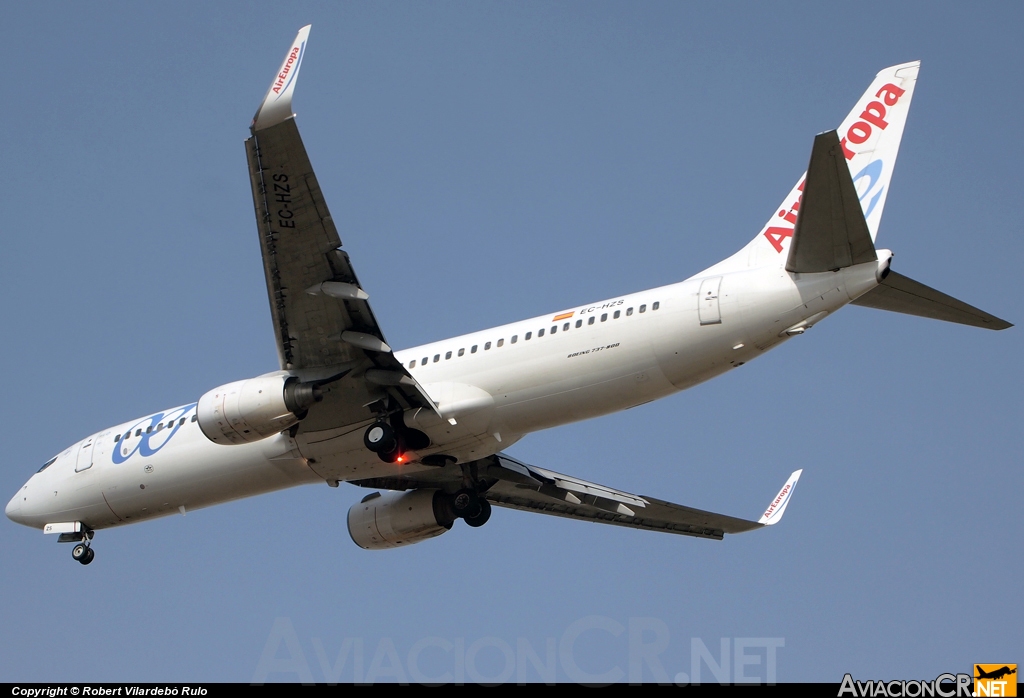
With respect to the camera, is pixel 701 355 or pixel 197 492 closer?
pixel 701 355

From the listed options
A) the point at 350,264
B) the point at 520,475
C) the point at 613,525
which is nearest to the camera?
the point at 350,264

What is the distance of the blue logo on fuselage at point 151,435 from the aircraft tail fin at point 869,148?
1229 centimetres

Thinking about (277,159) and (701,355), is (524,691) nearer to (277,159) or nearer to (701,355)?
(701,355)

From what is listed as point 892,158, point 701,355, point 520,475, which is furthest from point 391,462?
point 892,158

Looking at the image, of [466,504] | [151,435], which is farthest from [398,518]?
[151,435]

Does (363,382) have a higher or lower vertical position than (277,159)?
lower

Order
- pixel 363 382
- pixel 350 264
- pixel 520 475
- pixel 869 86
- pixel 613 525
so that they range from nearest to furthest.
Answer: pixel 350 264 → pixel 363 382 → pixel 869 86 → pixel 520 475 → pixel 613 525

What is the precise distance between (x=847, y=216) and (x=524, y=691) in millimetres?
10079

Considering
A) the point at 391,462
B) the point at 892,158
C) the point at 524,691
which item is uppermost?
the point at 892,158

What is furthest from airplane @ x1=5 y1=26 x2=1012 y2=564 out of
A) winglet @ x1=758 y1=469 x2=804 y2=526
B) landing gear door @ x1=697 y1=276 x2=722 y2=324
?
winglet @ x1=758 y1=469 x2=804 y2=526

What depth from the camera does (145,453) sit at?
29500 mm

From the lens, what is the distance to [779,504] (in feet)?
105

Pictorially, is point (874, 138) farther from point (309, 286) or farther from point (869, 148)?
point (309, 286)

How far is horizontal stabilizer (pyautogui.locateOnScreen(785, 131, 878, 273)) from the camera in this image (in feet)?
70.5
